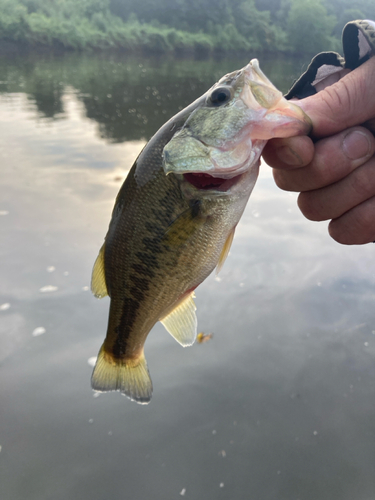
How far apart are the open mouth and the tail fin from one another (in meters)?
1.06

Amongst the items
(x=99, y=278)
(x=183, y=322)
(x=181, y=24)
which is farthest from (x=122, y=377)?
(x=181, y=24)

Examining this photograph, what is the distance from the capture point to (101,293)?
203 cm

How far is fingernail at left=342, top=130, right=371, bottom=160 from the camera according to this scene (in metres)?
1.88

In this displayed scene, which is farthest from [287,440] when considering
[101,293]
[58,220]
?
[58,220]

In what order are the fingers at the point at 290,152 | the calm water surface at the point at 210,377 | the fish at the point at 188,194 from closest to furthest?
the fish at the point at 188,194 → the fingers at the point at 290,152 → the calm water surface at the point at 210,377

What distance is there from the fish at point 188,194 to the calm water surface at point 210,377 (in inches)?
61.9

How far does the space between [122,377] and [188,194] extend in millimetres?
1098

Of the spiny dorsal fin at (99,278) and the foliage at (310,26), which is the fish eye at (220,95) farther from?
the foliage at (310,26)

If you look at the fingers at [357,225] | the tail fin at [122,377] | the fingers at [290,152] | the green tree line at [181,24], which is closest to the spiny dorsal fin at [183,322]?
the tail fin at [122,377]

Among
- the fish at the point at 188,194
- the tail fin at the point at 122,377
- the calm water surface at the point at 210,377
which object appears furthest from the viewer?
the calm water surface at the point at 210,377

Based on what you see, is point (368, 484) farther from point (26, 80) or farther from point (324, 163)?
point (26, 80)

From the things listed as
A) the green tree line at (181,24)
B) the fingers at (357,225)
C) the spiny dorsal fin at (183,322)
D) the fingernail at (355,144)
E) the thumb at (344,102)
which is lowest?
the green tree line at (181,24)

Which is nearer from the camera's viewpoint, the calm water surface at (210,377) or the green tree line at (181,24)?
the calm water surface at (210,377)

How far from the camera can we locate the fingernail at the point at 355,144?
1.88 meters
